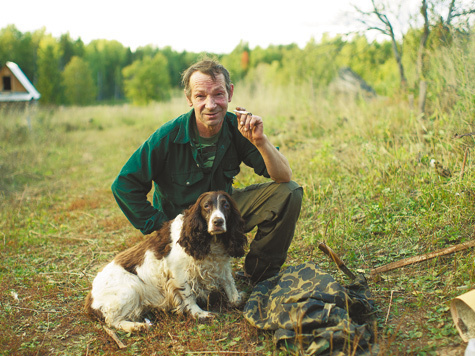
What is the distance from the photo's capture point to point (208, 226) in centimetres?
292

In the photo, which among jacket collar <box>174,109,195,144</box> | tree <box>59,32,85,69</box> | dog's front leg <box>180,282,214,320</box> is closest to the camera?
dog's front leg <box>180,282,214,320</box>

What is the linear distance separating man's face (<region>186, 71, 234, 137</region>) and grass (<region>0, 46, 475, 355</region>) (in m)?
1.66

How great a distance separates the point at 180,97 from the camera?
18531 millimetres

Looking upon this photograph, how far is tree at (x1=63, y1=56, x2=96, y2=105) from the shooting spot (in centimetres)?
4159

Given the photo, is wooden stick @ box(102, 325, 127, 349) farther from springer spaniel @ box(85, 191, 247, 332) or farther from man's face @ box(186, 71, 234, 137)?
man's face @ box(186, 71, 234, 137)

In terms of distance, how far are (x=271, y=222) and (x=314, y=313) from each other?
1183mm

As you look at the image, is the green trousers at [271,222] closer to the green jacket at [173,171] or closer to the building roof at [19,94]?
the green jacket at [173,171]

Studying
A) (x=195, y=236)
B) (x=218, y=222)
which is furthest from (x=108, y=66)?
(x=218, y=222)

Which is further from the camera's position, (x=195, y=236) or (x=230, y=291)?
(x=230, y=291)

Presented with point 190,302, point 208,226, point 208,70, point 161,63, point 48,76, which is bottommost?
point 190,302

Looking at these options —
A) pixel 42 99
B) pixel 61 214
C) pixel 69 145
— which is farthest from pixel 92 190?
pixel 42 99

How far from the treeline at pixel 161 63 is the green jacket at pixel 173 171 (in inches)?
38.3

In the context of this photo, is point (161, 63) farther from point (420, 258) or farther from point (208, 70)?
point (420, 258)

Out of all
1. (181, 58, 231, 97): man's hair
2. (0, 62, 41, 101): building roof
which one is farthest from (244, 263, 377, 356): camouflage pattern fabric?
(0, 62, 41, 101): building roof
